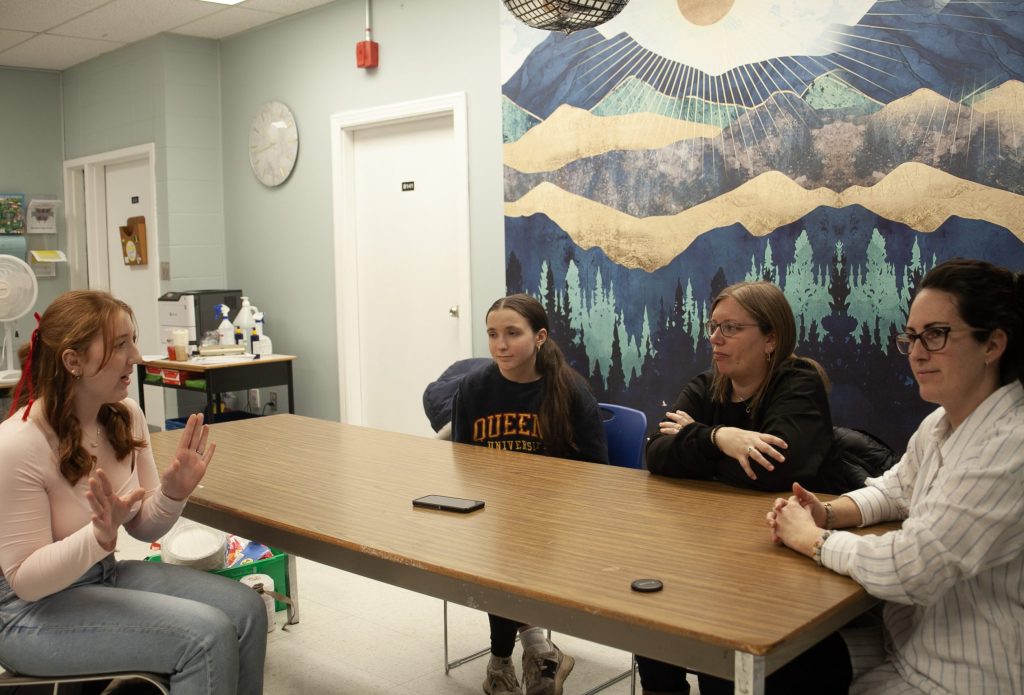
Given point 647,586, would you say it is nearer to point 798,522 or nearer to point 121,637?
point 798,522

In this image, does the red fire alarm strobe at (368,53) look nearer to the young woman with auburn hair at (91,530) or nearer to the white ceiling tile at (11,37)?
the white ceiling tile at (11,37)

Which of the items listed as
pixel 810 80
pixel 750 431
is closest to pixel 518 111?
pixel 810 80

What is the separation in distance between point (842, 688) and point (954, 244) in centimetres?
207

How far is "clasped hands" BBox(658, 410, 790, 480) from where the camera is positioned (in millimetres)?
2057

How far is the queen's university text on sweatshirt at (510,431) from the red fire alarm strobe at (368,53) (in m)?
3.14

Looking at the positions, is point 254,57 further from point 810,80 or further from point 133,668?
point 133,668

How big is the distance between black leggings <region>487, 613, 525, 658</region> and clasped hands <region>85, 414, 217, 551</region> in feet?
3.40

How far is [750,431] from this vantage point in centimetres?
218

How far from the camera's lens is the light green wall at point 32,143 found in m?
7.18

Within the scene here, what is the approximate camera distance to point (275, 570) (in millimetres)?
3248

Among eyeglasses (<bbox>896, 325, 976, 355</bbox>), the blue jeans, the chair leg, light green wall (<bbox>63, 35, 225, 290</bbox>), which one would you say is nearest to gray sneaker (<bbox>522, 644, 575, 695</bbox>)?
the chair leg

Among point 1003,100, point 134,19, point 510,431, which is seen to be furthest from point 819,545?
point 134,19

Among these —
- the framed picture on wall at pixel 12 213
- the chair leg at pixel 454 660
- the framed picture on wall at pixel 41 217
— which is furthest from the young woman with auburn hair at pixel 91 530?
the framed picture on wall at pixel 41 217

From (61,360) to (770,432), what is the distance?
1505 mm
